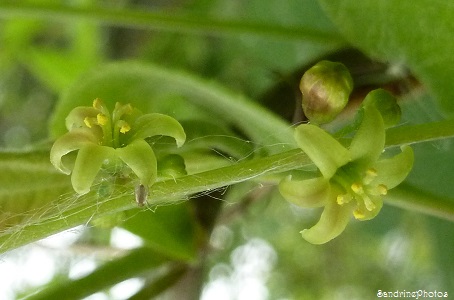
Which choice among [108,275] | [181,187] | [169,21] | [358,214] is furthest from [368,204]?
[169,21]

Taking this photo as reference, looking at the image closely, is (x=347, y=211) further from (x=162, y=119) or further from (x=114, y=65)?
(x=114, y=65)

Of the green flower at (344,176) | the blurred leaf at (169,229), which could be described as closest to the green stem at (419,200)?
the green flower at (344,176)

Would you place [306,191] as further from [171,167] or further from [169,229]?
[169,229]

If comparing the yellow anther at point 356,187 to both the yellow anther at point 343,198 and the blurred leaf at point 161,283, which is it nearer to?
the yellow anther at point 343,198

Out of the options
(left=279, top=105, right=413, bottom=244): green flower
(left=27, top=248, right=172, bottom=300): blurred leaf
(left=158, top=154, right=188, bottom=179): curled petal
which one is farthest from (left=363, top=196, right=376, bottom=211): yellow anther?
(left=27, top=248, right=172, bottom=300): blurred leaf

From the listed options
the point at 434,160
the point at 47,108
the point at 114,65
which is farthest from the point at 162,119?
the point at 47,108

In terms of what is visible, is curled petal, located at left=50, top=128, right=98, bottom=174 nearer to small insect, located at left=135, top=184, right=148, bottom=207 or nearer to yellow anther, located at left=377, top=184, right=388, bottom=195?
small insect, located at left=135, top=184, right=148, bottom=207
